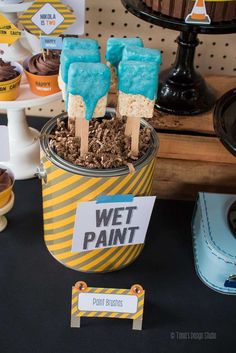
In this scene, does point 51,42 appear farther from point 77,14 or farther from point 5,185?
point 5,185

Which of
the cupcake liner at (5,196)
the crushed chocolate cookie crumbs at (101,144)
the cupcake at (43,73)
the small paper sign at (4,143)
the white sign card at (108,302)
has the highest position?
the cupcake at (43,73)

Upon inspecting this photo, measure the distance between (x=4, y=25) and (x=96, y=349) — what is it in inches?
30.0

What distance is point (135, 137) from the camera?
0.95 m

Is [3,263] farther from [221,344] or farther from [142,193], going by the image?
[221,344]

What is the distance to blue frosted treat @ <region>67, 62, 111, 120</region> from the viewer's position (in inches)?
32.1

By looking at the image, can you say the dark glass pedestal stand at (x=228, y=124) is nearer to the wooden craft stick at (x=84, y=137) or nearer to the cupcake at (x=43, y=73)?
the wooden craft stick at (x=84, y=137)

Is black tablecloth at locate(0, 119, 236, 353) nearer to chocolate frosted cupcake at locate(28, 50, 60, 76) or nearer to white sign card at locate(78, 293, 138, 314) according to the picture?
white sign card at locate(78, 293, 138, 314)

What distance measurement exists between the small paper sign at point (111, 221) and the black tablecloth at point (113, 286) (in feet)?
0.43

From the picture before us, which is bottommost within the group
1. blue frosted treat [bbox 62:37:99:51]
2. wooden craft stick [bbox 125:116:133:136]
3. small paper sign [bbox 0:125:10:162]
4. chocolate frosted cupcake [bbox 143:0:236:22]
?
small paper sign [bbox 0:125:10:162]

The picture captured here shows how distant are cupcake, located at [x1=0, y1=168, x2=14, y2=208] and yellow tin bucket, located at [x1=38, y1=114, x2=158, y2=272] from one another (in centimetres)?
11

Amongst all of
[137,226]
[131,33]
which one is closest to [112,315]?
[137,226]

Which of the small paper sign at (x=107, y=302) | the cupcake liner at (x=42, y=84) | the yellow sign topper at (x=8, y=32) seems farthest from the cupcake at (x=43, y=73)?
the small paper sign at (x=107, y=302)

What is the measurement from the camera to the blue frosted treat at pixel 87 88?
816mm

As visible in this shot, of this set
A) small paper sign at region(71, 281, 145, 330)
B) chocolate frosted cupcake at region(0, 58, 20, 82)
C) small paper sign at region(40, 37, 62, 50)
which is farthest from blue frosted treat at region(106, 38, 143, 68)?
small paper sign at region(71, 281, 145, 330)
